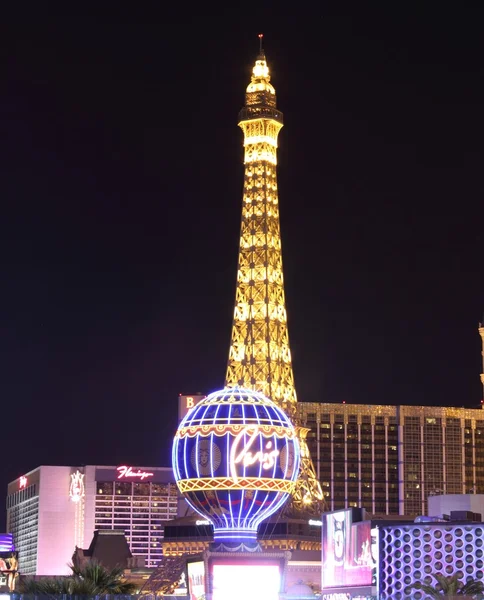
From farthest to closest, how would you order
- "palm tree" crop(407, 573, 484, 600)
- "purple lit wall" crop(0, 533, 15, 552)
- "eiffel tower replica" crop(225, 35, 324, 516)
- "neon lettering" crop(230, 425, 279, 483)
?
"purple lit wall" crop(0, 533, 15, 552) < "eiffel tower replica" crop(225, 35, 324, 516) < "neon lettering" crop(230, 425, 279, 483) < "palm tree" crop(407, 573, 484, 600)

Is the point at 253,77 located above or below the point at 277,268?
above

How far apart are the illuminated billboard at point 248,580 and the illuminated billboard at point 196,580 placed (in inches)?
72.9

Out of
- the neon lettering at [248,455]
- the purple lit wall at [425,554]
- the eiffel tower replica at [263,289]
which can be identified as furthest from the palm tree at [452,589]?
the eiffel tower replica at [263,289]

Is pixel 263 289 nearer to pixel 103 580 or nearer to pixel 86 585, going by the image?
pixel 103 580

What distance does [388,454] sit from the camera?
557 feet

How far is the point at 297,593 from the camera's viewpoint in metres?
85.5

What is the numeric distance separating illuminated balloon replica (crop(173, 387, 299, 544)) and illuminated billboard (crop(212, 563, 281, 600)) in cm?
188

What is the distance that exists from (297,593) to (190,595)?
17.8 m

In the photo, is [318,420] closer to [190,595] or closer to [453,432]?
[453,432]

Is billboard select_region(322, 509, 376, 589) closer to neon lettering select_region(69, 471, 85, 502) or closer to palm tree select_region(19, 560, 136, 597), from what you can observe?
palm tree select_region(19, 560, 136, 597)

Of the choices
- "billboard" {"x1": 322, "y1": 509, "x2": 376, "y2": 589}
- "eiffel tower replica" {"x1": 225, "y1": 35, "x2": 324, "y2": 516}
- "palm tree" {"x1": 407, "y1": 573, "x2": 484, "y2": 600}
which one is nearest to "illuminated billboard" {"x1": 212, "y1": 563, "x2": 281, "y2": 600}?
"palm tree" {"x1": 407, "y1": 573, "x2": 484, "y2": 600}

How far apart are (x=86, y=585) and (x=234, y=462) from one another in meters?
11.9

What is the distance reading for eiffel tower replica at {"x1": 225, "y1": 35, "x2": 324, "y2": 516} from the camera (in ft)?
382

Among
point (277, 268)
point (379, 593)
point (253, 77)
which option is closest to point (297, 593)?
point (379, 593)
